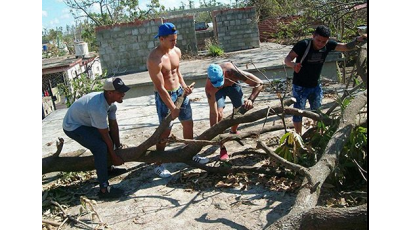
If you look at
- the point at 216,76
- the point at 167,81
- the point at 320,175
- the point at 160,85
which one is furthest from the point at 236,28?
the point at 320,175

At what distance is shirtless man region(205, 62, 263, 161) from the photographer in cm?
468

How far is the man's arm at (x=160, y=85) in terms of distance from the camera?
4.23 m

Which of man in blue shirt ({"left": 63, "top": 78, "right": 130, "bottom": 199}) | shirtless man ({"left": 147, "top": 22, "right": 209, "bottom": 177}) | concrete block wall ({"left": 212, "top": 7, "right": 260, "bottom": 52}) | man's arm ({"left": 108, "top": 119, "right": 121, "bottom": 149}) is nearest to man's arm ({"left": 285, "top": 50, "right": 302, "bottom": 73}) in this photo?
shirtless man ({"left": 147, "top": 22, "right": 209, "bottom": 177})

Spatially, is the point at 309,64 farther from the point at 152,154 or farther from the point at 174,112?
the point at 152,154

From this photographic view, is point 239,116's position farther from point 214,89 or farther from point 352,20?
point 352,20

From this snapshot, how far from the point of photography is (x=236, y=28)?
15289mm

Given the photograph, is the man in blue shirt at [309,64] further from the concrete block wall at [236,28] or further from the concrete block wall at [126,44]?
the concrete block wall at [236,28]

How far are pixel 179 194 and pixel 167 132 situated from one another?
0.89m

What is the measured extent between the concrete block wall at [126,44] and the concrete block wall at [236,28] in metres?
2.70

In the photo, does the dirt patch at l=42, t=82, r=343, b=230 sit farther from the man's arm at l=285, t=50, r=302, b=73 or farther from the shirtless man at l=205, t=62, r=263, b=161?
the man's arm at l=285, t=50, r=302, b=73

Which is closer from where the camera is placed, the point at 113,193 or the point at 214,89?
the point at 113,193

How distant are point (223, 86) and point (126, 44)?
30.3 ft

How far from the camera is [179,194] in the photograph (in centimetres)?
405
